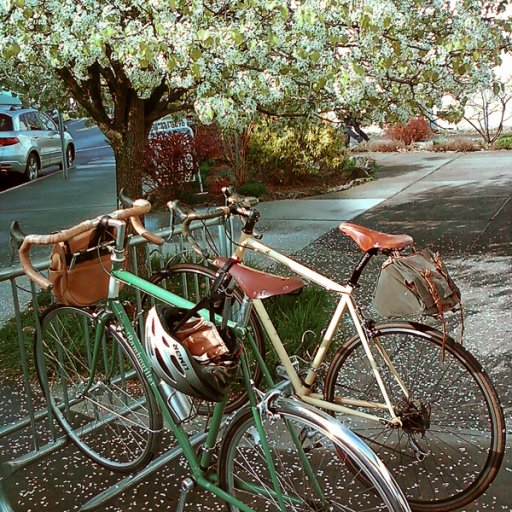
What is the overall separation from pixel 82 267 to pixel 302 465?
1.24 meters

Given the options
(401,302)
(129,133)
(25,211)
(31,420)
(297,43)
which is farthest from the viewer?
(25,211)

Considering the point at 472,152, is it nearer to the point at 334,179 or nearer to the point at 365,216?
the point at 334,179

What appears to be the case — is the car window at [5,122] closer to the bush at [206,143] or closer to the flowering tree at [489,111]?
the bush at [206,143]

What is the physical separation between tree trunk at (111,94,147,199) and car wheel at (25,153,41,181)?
10.8 metres

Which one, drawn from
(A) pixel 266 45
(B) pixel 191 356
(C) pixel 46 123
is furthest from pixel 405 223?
(C) pixel 46 123

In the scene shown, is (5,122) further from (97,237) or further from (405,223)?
(97,237)

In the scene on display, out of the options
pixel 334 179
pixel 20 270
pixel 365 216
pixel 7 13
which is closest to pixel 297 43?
pixel 7 13

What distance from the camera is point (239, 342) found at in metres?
2.58

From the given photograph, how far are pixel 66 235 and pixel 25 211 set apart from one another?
9.17 m

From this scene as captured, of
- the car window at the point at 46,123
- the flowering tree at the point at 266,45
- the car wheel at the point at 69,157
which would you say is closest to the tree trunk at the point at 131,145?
the flowering tree at the point at 266,45

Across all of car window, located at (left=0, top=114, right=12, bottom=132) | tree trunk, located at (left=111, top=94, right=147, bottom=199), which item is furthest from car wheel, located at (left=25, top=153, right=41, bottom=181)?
tree trunk, located at (left=111, top=94, right=147, bottom=199)

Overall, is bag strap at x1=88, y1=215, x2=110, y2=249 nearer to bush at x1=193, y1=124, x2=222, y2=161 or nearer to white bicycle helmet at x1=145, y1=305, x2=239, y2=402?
white bicycle helmet at x1=145, y1=305, x2=239, y2=402

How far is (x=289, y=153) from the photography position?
12602mm

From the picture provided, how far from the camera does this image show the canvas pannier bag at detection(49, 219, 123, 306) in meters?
3.08
